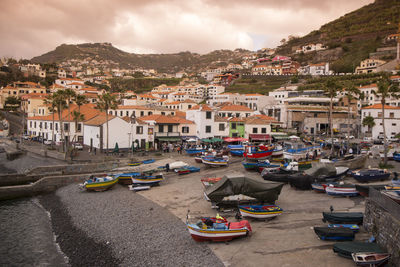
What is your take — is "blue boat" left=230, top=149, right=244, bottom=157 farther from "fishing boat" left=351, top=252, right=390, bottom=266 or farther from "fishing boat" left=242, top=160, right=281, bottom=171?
"fishing boat" left=351, top=252, right=390, bottom=266

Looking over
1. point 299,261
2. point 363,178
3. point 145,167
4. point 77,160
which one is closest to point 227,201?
point 299,261

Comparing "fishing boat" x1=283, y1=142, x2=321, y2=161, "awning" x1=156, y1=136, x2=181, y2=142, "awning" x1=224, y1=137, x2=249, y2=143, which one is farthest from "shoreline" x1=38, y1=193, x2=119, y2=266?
"awning" x1=224, y1=137, x2=249, y2=143

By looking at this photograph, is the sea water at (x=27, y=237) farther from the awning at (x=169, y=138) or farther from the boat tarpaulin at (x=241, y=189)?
the awning at (x=169, y=138)

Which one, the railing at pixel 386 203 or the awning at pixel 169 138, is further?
the awning at pixel 169 138

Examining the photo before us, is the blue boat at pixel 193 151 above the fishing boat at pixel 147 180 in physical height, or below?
above

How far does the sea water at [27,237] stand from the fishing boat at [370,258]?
48.7 ft

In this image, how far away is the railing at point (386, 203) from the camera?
11914 mm

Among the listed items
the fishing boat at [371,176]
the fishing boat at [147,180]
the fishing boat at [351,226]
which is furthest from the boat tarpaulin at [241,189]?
the fishing boat at [371,176]

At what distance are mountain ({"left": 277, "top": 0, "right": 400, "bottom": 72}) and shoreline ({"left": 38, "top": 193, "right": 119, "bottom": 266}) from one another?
123 metres

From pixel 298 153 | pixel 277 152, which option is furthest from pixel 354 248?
pixel 277 152

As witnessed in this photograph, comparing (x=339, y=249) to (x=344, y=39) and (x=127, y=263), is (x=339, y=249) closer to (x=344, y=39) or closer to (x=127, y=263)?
(x=127, y=263)

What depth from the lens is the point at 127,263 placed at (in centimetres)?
1405

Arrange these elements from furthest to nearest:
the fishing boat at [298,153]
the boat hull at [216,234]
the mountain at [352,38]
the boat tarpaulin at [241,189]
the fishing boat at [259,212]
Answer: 1. the mountain at [352,38]
2. the fishing boat at [298,153]
3. the boat tarpaulin at [241,189]
4. the fishing boat at [259,212]
5. the boat hull at [216,234]

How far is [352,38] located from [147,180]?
555 ft
